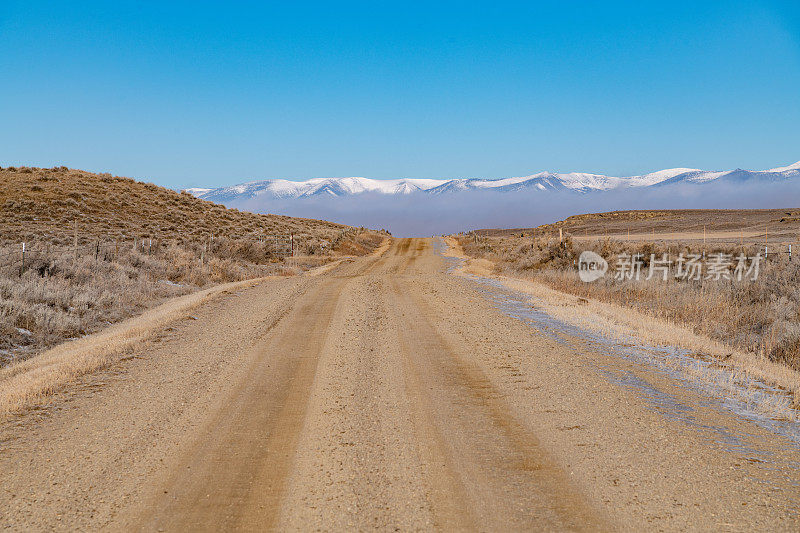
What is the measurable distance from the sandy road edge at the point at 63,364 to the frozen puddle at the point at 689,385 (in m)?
8.31

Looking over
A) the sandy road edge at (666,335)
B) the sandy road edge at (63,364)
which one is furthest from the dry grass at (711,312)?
the sandy road edge at (63,364)

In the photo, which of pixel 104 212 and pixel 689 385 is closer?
pixel 689 385

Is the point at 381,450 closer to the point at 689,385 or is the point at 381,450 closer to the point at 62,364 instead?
the point at 689,385

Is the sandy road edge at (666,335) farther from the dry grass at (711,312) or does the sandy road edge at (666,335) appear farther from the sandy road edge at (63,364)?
the sandy road edge at (63,364)

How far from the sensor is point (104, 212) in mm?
47656

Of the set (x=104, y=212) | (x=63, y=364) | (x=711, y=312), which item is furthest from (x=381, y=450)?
(x=104, y=212)

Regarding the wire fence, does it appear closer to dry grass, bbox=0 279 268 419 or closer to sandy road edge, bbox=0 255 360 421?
sandy road edge, bbox=0 255 360 421

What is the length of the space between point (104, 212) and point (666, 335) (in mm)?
49439

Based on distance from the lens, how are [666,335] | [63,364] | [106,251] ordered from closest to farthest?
1. [63,364]
2. [666,335]
3. [106,251]

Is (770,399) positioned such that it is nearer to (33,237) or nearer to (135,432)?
(135,432)

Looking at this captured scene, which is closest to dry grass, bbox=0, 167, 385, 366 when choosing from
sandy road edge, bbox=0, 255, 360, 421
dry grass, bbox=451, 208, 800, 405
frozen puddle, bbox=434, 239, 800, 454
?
sandy road edge, bbox=0, 255, 360, 421

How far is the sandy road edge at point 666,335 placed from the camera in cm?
785

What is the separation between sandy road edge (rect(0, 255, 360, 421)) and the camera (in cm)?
714

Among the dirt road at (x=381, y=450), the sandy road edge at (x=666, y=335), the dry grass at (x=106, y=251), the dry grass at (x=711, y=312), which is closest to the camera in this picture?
the dirt road at (x=381, y=450)
